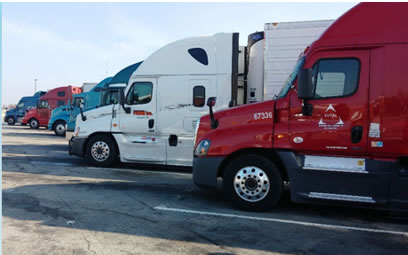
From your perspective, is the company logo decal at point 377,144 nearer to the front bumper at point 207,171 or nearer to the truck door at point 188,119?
the front bumper at point 207,171

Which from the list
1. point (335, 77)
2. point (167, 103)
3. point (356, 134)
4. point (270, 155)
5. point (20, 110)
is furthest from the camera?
point (20, 110)

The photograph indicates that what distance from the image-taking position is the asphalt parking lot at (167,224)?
3.92 metres

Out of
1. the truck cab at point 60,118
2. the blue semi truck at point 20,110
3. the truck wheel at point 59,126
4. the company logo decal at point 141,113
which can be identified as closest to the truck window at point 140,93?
the company logo decal at point 141,113

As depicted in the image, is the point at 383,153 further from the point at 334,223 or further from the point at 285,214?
the point at 285,214

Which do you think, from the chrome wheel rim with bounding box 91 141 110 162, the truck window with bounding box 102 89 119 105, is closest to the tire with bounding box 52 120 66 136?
the truck window with bounding box 102 89 119 105

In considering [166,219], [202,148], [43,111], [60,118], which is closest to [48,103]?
[43,111]

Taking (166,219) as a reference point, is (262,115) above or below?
above

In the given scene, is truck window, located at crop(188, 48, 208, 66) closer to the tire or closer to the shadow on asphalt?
the shadow on asphalt

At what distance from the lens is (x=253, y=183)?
527 cm

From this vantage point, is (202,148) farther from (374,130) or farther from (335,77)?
(374,130)

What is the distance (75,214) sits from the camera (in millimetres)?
→ 5055

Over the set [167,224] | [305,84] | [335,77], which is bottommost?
[167,224]

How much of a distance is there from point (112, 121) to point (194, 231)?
5.36 meters

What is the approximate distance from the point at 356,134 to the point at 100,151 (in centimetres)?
677
